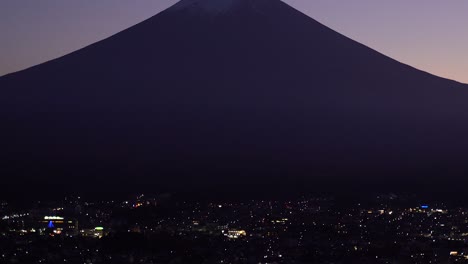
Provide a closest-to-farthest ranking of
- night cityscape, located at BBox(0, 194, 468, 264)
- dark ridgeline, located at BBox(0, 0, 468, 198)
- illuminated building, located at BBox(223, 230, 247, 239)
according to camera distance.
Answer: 1. night cityscape, located at BBox(0, 194, 468, 264)
2. illuminated building, located at BBox(223, 230, 247, 239)
3. dark ridgeline, located at BBox(0, 0, 468, 198)

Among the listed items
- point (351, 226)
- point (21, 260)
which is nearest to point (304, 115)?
point (351, 226)

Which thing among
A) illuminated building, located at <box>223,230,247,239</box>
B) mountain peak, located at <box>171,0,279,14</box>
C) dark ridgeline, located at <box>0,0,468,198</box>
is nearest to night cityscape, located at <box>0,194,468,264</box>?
illuminated building, located at <box>223,230,247,239</box>

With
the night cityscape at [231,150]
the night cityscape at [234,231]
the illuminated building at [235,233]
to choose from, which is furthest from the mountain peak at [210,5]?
the illuminated building at [235,233]

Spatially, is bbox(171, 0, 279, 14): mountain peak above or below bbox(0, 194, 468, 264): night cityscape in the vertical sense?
above

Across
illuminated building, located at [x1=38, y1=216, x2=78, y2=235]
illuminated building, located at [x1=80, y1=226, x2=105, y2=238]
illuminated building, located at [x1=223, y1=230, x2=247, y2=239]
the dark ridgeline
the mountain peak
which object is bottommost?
illuminated building, located at [x1=223, y1=230, x2=247, y2=239]

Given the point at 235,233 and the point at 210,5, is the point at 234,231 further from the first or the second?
the point at 210,5

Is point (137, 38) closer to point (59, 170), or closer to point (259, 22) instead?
point (259, 22)

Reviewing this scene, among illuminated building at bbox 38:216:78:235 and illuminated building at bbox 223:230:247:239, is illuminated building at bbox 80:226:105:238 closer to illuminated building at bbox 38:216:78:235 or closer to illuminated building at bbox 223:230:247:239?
illuminated building at bbox 38:216:78:235

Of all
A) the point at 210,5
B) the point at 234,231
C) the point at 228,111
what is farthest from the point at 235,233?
the point at 210,5

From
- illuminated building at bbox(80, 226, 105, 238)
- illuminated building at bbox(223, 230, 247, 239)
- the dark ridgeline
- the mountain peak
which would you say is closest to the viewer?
illuminated building at bbox(80, 226, 105, 238)

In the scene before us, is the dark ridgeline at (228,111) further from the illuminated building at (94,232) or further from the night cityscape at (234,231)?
the illuminated building at (94,232)
